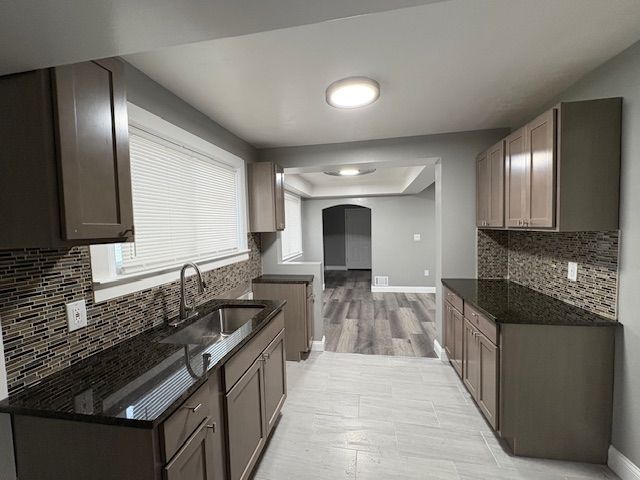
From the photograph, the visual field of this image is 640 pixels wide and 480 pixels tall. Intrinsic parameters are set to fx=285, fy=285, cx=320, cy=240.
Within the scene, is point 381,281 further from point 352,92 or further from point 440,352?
point 352,92

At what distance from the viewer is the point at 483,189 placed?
109 inches

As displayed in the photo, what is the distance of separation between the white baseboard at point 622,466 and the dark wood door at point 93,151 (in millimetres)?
2917

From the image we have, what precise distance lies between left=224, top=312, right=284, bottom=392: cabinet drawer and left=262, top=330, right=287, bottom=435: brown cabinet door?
69 millimetres

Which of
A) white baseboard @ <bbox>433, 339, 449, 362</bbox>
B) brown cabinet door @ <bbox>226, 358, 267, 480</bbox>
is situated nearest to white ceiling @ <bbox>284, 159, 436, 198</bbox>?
white baseboard @ <bbox>433, 339, 449, 362</bbox>

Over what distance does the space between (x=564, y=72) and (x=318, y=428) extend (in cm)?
300

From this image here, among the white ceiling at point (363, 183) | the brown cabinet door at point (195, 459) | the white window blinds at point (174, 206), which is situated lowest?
the brown cabinet door at point (195, 459)

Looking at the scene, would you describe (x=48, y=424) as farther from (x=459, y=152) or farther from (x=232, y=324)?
(x=459, y=152)

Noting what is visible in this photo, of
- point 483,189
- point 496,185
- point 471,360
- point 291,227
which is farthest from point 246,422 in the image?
point 291,227

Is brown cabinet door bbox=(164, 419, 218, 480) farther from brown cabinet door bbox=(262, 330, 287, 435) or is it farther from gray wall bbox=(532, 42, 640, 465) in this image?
gray wall bbox=(532, 42, 640, 465)

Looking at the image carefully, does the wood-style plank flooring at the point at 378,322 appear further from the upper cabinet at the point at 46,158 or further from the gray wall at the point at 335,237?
the upper cabinet at the point at 46,158

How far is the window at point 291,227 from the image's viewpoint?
5.19 m

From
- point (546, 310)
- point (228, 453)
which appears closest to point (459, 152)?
point (546, 310)

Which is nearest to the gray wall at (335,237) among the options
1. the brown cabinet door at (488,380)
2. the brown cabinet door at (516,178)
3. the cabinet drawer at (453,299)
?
the cabinet drawer at (453,299)

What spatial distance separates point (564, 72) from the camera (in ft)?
6.13
